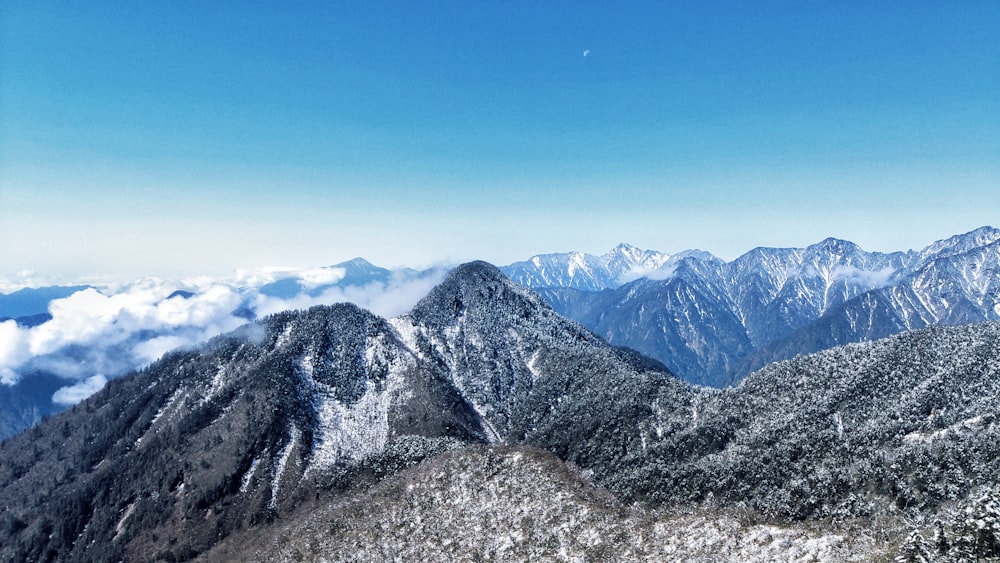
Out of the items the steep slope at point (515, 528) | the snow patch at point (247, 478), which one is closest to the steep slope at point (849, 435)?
the steep slope at point (515, 528)

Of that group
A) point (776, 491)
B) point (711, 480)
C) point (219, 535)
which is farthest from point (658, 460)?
point (219, 535)

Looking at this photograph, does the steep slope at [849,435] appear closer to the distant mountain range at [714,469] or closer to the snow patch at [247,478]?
the distant mountain range at [714,469]

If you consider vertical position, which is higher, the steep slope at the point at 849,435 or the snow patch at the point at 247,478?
the steep slope at the point at 849,435

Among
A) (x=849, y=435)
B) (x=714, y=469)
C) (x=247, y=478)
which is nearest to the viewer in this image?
(x=714, y=469)

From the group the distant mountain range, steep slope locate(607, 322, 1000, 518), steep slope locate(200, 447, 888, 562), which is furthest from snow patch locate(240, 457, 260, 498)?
steep slope locate(607, 322, 1000, 518)

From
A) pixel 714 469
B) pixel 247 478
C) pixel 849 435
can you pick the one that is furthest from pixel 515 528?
pixel 247 478

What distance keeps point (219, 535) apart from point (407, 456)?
72409 mm

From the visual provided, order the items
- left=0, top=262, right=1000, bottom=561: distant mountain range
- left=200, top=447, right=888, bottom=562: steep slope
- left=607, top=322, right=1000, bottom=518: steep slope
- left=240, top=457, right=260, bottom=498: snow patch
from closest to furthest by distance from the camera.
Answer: left=200, top=447, right=888, bottom=562: steep slope
left=0, top=262, right=1000, bottom=561: distant mountain range
left=607, top=322, right=1000, bottom=518: steep slope
left=240, top=457, right=260, bottom=498: snow patch

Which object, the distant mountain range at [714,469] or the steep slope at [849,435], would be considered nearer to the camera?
the distant mountain range at [714,469]

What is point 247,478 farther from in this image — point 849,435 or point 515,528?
point 849,435

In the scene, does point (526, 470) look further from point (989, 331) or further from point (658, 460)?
point (989, 331)

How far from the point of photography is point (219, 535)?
173m

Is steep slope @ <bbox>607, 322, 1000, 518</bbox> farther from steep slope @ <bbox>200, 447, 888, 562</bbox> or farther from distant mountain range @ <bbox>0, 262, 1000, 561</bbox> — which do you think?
steep slope @ <bbox>200, 447, 888, 562</bbox>

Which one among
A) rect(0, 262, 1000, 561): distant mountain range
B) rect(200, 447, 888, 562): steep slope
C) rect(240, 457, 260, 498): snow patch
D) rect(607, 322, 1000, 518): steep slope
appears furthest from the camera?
rect(240, 457, 260, 498): snow patch
